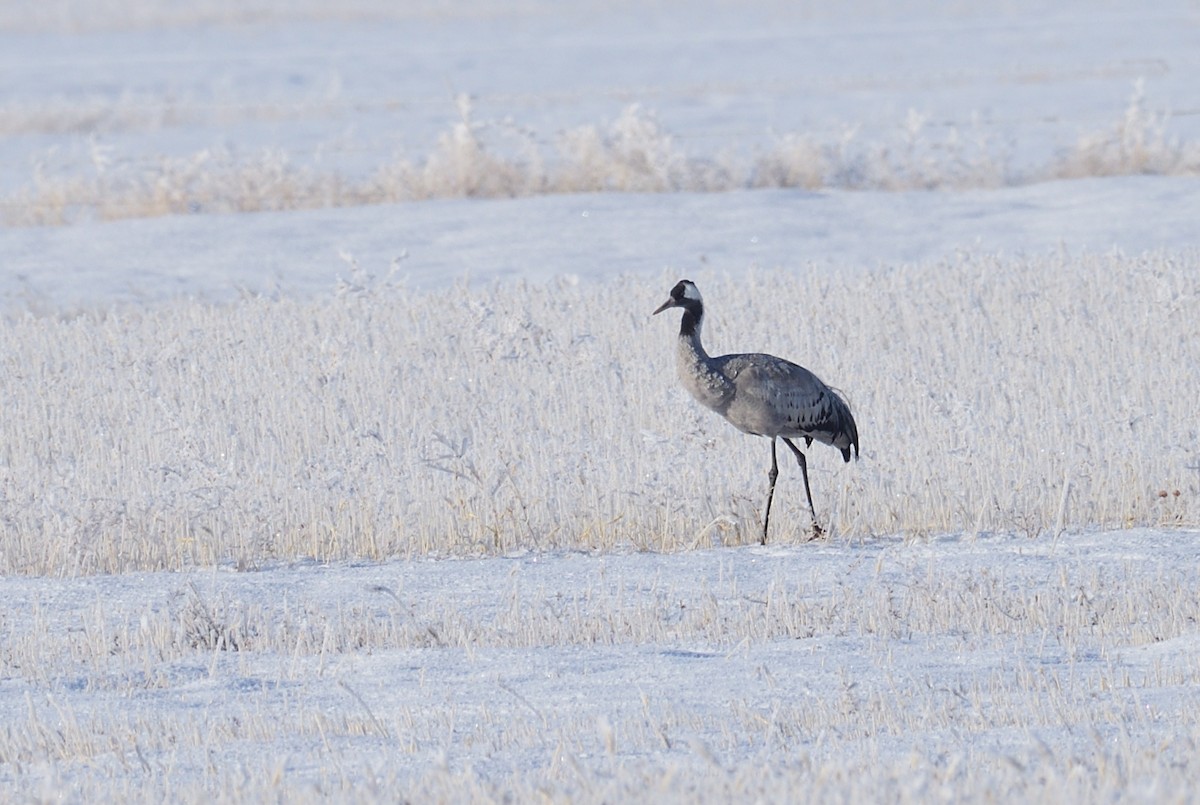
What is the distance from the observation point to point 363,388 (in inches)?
537

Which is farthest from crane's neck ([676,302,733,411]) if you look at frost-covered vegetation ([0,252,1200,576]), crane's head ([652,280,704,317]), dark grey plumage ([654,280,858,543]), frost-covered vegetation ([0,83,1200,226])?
frost-covered vegetation ([0,83,1200,226])

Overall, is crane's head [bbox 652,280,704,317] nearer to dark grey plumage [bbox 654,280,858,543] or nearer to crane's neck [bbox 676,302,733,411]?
dark grey plumage [bbox 654,280,858,543]

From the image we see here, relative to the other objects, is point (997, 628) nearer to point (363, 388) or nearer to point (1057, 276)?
point (363, 388)

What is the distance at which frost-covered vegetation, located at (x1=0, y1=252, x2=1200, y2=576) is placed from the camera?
32.9ft

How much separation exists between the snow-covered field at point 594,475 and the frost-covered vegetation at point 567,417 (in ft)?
0.14

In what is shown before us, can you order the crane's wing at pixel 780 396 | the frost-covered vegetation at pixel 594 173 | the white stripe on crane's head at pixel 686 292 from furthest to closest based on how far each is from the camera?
the frost-covered vegetation at pixel 594 173
the white stripe on crane's head at pixel 686 292
the crane's wing at pixel 780 396

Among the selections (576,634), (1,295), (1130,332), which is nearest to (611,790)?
(576,634)

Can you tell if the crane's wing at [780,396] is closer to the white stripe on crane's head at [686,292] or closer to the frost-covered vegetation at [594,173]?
the white stripe on crane's head at [686,292]

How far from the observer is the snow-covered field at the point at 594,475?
613cm

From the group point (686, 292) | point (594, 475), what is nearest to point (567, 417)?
point (594, 475)

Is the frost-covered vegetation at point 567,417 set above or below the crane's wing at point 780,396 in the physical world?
below

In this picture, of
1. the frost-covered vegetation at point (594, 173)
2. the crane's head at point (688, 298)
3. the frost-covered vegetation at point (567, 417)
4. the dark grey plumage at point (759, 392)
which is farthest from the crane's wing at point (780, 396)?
the frost-covered vegetation at point (594, 173)

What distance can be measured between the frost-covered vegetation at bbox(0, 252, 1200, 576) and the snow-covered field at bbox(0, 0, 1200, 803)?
43mm

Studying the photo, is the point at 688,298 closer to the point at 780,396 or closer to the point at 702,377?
the point at 702,377
